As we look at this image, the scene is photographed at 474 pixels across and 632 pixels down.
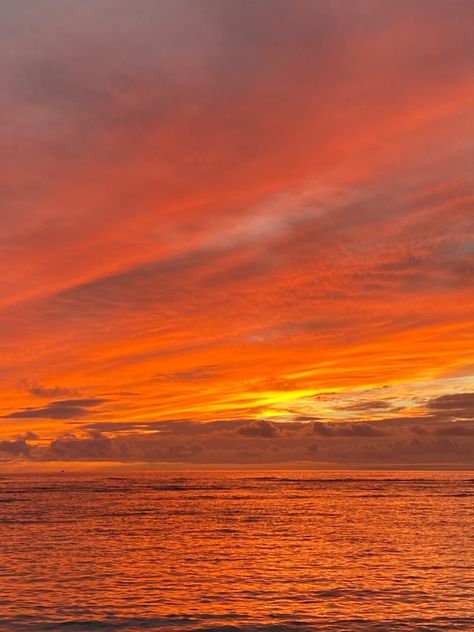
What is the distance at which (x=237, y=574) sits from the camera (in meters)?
36.2

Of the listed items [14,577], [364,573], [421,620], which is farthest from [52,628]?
[364,573]

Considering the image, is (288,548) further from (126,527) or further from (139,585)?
(126,527)

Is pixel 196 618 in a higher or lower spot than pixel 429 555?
higher

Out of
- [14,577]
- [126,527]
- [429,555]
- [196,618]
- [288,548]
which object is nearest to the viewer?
[196,618]

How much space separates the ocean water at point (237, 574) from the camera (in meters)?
26.3

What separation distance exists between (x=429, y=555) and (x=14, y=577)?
26227mm

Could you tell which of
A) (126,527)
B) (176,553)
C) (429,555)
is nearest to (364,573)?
(429,555)

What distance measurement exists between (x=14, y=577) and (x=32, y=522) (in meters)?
31.9

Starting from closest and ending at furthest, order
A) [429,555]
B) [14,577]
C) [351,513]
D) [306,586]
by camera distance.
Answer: [306,586] → [14,577] → [429,555] → [351,513]

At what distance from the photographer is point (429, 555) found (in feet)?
140

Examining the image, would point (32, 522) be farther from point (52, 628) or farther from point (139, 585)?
point (52, 628)

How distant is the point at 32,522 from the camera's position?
65.5 m

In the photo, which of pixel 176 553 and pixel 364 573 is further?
pixel 176 553

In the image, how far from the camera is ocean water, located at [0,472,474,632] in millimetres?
26297
